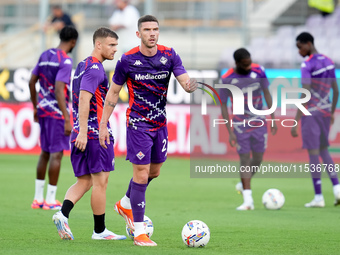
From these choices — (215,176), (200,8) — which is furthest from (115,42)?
(200,8)

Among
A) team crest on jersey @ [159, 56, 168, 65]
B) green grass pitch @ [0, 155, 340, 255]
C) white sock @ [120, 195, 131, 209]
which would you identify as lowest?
green grass pitch @ [0, 155, 340, 255]

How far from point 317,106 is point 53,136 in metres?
4.14

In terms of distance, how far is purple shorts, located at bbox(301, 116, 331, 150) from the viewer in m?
11.1

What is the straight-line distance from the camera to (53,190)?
33.5 ft

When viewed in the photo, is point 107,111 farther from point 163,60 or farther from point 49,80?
point 49,80

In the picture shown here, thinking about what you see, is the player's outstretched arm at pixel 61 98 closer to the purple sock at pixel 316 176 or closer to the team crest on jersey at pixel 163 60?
the team crest on jersey at pixel 163 60

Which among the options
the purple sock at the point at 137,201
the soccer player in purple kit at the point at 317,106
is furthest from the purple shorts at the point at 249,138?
the purple sock at the point at 137,201

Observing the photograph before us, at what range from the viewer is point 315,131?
36.6ft

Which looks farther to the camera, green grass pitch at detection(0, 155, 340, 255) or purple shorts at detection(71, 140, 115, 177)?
purple shorts at detection(71, 140, 115, 177)

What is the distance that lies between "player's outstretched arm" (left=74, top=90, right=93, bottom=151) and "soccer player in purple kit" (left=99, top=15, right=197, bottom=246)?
0.19 meters

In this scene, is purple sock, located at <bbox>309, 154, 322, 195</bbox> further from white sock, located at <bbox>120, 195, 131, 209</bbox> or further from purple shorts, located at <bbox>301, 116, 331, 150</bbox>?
white sock, located at <bbox>120, 195, 131, 209</bbox>

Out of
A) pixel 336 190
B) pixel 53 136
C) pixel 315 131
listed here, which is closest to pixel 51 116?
pixel 53 136

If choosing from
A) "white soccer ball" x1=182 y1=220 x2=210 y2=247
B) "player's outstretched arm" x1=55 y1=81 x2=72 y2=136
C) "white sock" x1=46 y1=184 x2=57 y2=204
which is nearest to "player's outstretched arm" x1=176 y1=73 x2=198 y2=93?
"white soccer ball" x1=182 y1=220 x2=210 y2=247

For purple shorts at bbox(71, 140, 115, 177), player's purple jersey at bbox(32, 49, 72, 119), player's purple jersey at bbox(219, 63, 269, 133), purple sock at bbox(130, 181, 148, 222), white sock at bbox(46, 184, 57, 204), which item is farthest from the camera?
player's purple jersey at bbox(219, 63, 269, 133)
